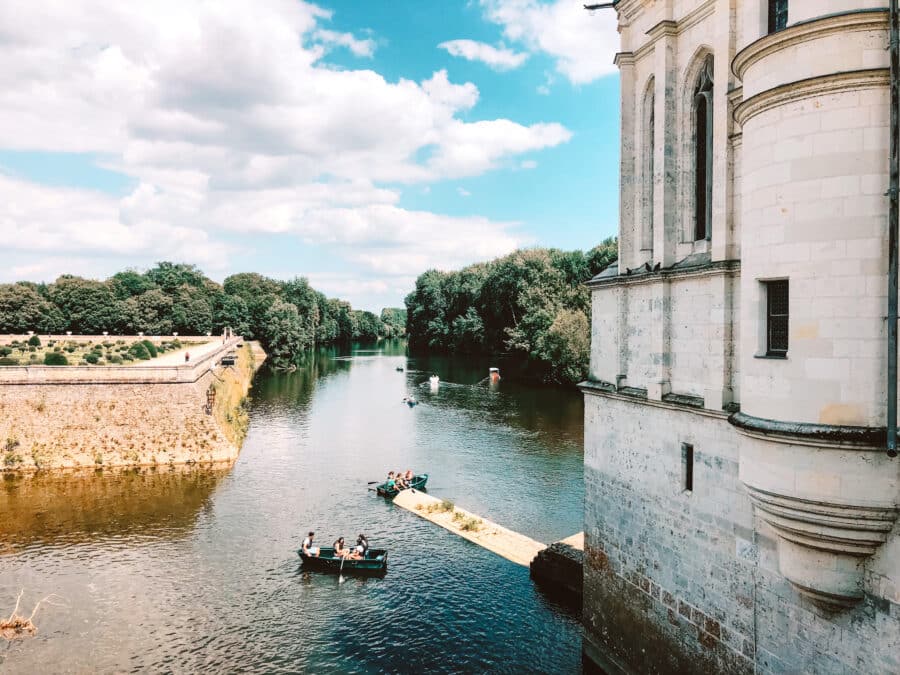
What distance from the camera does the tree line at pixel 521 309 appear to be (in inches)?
2485

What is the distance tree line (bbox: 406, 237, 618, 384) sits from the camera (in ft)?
207

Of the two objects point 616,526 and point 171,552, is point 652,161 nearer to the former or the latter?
point 616,526

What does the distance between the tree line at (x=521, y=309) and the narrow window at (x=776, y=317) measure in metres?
51.9

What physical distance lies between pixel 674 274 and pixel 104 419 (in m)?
33.4

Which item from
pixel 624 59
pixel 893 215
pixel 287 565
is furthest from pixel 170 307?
pixel 893 215

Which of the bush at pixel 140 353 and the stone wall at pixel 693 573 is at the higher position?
the bush at pixel 140 353

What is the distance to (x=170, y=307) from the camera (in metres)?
93.1

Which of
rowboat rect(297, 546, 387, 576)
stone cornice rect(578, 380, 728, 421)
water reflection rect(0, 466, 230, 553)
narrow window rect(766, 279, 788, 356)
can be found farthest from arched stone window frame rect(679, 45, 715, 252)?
water reflection rect(0, 466, 230, 553)

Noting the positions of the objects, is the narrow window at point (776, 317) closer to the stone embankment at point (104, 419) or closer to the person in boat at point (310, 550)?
the person in boat at point (310, 550)

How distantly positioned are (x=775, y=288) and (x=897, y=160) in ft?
6.68

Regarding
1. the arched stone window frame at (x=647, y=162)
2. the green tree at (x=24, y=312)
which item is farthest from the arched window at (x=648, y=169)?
the green tree at (x=24, y=312)

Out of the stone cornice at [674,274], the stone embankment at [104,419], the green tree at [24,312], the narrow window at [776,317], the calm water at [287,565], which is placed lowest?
the calm water at [287,565]

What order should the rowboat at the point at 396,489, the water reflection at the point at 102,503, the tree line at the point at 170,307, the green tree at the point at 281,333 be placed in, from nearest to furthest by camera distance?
the water reflection at the point at 102,503 < the rowboat at the point at 396,489 < the tree line at the point at 170,307 < the green tree at the point at 281,333

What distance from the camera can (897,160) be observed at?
724 centimetres
